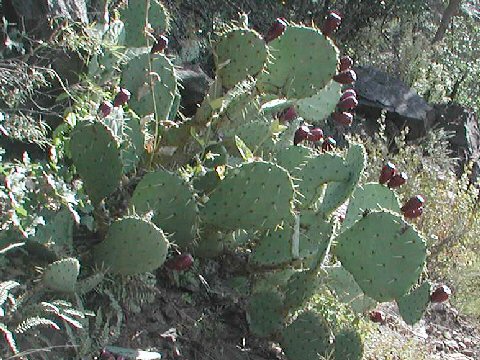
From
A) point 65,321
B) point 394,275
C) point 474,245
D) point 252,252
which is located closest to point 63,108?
point 252,252

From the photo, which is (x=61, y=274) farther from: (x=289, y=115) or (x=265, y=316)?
(x=289, y=115)

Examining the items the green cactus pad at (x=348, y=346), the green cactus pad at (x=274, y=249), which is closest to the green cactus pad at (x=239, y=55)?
the green cactus pad at (x=274, y=249)

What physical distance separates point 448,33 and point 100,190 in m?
8.45

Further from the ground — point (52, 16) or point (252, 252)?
point (52, 16)

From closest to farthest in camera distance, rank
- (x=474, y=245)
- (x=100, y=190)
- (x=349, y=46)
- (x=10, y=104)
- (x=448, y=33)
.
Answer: (x=100, y=190) < (x=10, y=104) < (x=474, y=245) < (x=349, y=46) < (x=448, y=33)

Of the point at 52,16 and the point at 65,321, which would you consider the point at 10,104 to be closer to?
the point at 52,16

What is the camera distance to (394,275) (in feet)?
13.1

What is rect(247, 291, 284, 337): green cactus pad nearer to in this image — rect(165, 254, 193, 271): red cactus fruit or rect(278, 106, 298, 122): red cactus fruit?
rect(165, 254, 193, 271): red cactus fruit

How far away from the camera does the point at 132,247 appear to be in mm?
3682

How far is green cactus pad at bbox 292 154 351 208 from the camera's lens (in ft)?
14.1

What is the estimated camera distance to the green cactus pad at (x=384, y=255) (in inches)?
157

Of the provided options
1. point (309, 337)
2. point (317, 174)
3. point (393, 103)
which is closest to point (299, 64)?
point (317, 174)

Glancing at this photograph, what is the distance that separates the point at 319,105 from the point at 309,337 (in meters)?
1.70

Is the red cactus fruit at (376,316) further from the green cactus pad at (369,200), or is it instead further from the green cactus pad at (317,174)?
the green cactus pad at (317,174)
